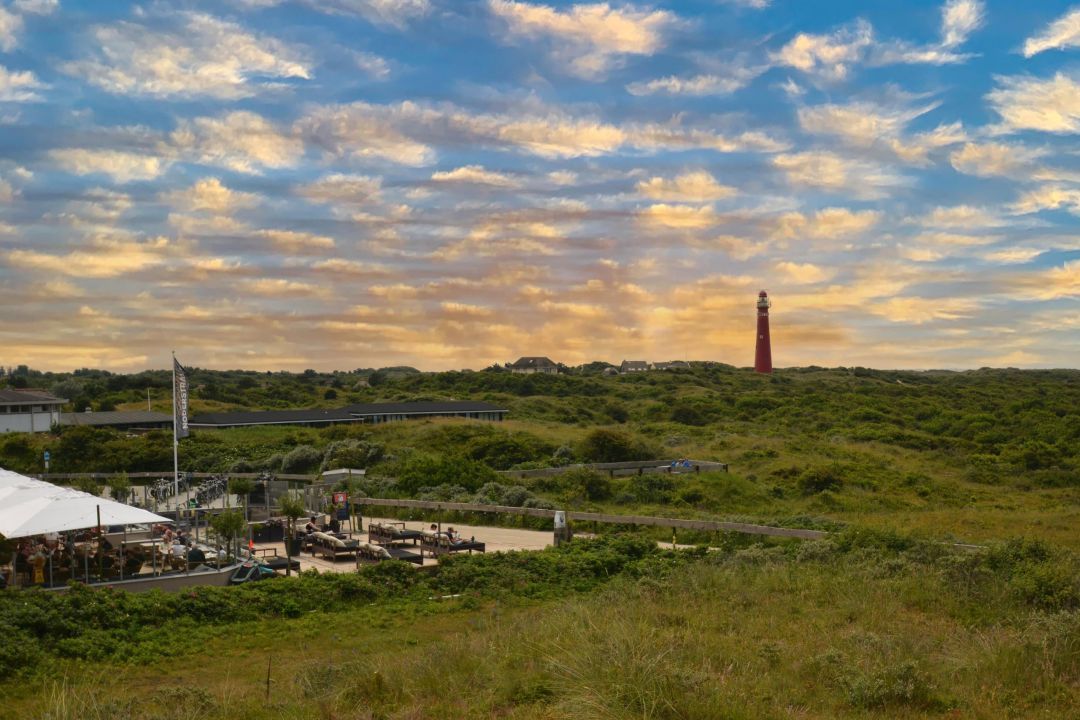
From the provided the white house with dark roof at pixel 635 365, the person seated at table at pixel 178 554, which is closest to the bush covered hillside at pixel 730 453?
the person seated at table at pixel 178 554

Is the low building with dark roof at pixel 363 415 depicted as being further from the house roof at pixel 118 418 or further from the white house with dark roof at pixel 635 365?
the white house with dark roof at pixel 635 365

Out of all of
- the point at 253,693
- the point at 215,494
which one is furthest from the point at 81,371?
the point at 253,693

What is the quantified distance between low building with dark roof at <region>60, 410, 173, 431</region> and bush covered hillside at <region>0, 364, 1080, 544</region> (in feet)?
20.0

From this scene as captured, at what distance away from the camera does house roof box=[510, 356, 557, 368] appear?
13688cm

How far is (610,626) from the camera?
974cm

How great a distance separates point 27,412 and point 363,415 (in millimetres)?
24472

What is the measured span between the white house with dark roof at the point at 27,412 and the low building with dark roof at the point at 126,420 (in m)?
1.13

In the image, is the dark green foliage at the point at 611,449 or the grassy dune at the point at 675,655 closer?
the grassy dune at the point at 675,655

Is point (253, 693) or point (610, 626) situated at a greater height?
point (610, 626)

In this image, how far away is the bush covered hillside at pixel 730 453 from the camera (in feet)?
101

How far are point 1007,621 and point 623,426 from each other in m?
50.2

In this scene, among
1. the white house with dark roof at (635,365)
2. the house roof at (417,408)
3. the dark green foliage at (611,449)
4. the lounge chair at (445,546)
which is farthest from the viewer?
the white house with dark roof at (635,365)

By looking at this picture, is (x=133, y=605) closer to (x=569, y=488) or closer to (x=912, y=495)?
(x=569, y=488)

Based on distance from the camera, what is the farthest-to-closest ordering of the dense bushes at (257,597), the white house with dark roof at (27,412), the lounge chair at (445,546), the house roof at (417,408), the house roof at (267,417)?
the house roof at (417,408) → the white house with dark roof at (27,412) → the house roof at (267,417) → the lounge chair at (445,546) → the dense bushes at (257,597)
